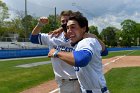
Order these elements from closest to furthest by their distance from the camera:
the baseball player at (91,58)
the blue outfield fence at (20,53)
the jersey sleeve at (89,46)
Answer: the jersey sleeve at (89,46) < the baseball player at (91,58) < the blue outfield fence at (20,53)

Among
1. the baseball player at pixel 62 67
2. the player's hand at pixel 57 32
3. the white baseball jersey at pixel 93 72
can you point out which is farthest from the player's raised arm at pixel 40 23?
the white baseball jersey at pixel 93 72

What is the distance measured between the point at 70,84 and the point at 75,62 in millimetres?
2372

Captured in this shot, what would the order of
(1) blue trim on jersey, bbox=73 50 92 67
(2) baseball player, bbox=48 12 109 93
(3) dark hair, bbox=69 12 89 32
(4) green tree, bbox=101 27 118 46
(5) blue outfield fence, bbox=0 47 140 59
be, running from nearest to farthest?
1. (1) blue trim on jersey, bbox=73 50 92 67
2. (2) baseball player, bbox=48 12 109 93
3. (3) dark hair, bbox=69 12 89 32
4. (5) blue outfield fence, bbox=0 47 140 59
5. (4) green tree, bbox=101 27 118 46

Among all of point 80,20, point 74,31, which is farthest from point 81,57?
point 80,20

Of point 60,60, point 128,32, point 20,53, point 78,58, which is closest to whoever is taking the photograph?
point 78,58

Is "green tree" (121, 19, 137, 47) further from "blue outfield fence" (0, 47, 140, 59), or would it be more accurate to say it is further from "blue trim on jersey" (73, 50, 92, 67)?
"blue trim on jersey" (73, 50, 92, 67)

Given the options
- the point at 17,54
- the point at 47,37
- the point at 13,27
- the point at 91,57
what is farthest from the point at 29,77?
the point at 13,27

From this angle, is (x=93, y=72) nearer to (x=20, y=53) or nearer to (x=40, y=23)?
(x=40, y=23)

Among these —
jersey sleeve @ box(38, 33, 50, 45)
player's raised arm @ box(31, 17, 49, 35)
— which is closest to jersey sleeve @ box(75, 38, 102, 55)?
player's raised arm @ box(31, 17, 49, 35)

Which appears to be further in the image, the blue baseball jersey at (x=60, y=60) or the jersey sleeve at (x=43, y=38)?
the jersey sleeve at (x=43, y=38)

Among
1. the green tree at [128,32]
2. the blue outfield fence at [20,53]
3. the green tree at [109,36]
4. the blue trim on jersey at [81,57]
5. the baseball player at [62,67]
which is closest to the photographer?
the blue trim on jersey at [81,57]

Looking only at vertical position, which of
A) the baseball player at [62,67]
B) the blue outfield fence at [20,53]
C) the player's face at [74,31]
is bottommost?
the blue outfield fence at [20,53]

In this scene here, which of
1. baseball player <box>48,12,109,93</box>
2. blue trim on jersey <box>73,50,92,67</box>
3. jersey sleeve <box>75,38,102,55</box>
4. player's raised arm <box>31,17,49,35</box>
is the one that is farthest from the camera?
player's raised arm <box>31,17,49,35</box>

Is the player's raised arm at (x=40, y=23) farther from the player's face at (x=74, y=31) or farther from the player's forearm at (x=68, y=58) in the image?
the player's forearm at (x=68, y=58)
